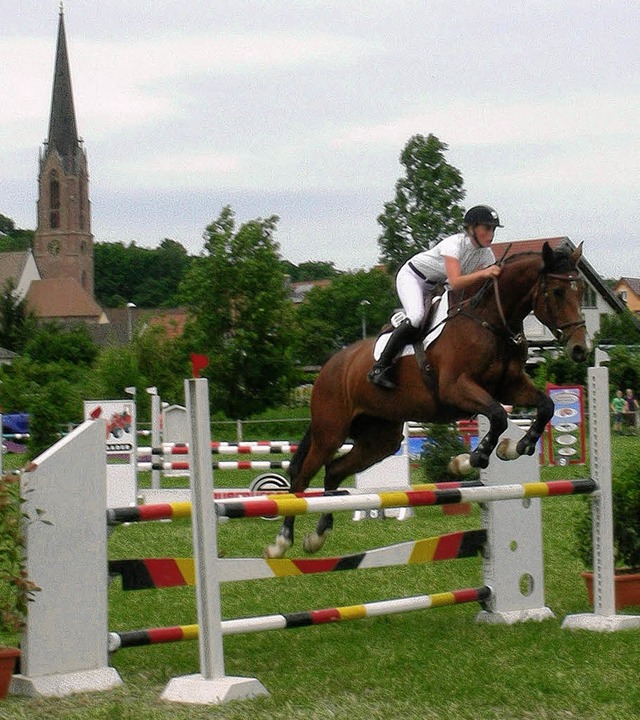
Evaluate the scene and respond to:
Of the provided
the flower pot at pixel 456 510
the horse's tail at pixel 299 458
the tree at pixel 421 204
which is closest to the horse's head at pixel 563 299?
the horse's tail at pixel 299 458

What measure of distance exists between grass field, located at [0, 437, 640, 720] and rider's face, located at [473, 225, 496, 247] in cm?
205

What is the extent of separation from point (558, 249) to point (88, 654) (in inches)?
132

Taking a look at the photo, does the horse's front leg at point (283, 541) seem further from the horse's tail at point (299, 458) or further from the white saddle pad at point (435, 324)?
the white saddle pad at point (435, 324)

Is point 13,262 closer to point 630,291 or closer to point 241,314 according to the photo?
point 630,291

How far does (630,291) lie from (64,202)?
4527 centimetres

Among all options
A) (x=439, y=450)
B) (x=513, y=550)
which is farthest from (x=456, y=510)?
(x=513, y=550)

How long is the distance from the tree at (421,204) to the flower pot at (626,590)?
41.3 meters

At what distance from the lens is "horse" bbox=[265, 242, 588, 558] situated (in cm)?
597

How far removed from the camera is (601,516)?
5586 mm

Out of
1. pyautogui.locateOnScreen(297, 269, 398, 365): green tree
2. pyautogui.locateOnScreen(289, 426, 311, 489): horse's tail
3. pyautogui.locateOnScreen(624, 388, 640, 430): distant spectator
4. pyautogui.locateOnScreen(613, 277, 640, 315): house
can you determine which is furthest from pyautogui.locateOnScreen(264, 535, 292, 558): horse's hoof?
pyautogui.locateOnScreen(613, 277, 640, 315): house

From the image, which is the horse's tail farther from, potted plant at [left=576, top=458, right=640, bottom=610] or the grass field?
potted plant at [left=576, top=458, right=640, bottom=610]

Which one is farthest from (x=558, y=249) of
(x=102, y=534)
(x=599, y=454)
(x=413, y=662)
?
(x=102, y=534)

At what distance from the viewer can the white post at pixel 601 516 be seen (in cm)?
548

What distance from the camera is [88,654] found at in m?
4.40
